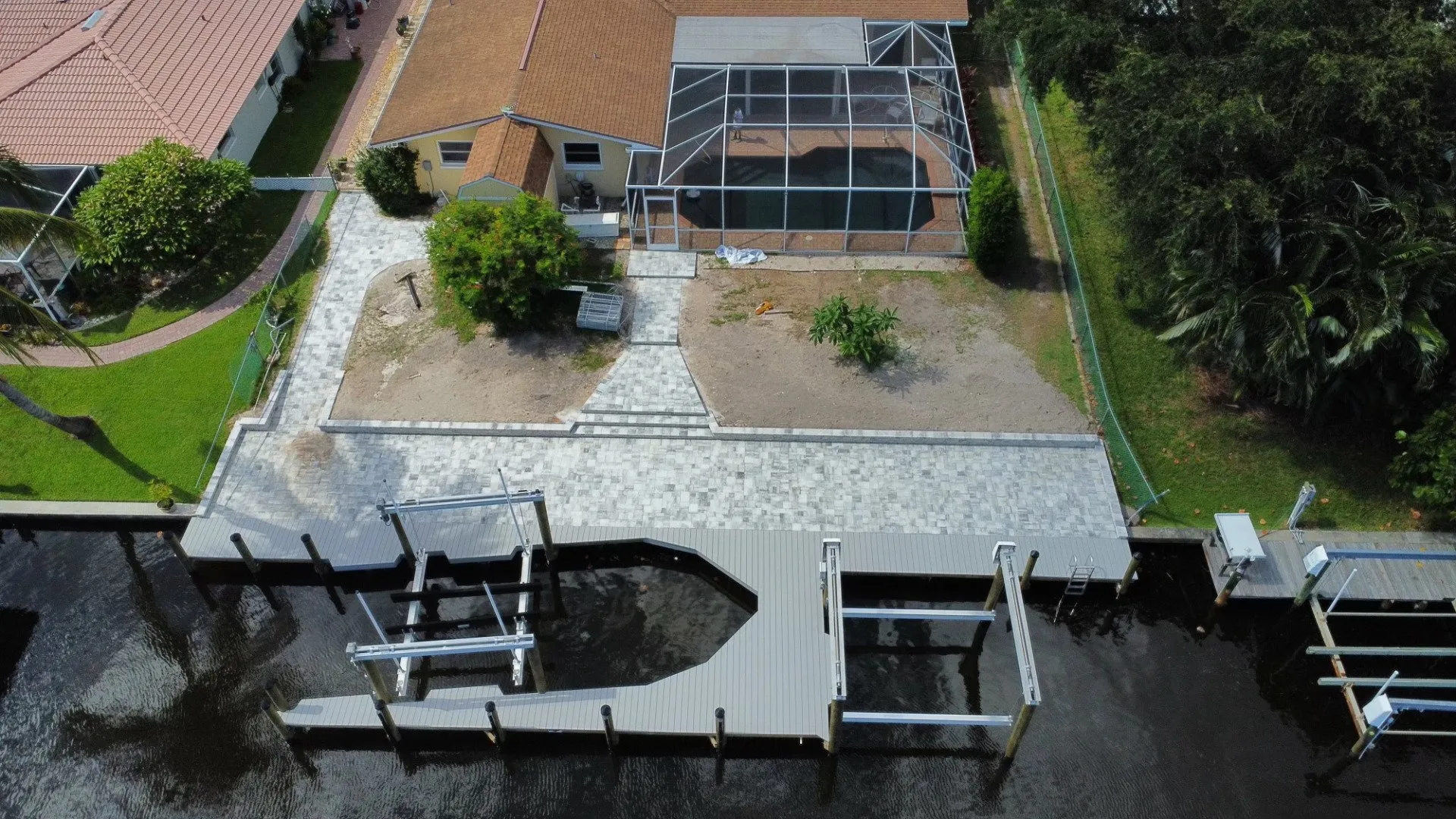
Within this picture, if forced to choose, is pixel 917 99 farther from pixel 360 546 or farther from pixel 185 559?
pixel 185 559

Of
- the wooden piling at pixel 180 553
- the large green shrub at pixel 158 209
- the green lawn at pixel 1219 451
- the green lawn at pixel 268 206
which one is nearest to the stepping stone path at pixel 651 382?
the wooden piling at pixel 180 553

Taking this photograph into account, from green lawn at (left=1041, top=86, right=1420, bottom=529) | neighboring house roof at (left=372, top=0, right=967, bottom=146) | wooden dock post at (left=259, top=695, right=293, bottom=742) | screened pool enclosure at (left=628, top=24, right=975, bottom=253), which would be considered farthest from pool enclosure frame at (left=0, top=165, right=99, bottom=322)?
green lawn at (left=1041, top=86, right=1420, bottom=529)

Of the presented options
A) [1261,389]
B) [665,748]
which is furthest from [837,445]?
[1261,389]

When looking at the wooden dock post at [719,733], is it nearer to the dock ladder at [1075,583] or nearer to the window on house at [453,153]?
the dock ladder at [1075,583]

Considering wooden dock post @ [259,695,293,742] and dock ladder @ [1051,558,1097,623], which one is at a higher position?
dock ladder @ [1051,558,1097,623]

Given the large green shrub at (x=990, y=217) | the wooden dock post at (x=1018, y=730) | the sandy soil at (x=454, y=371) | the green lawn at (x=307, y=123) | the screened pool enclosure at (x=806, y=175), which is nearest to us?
the wooden dock post at (x=1018, y=730)

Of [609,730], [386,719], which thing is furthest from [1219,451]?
[386,719]

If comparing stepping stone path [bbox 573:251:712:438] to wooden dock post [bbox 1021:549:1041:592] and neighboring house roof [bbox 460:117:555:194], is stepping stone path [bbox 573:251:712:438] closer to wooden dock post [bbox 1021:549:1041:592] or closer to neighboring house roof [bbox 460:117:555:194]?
neighboring house roof [bbox 460:117:555:194]
